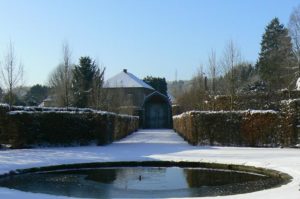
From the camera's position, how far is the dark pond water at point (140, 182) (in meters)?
11.3

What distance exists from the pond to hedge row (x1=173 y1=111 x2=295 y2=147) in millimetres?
7679

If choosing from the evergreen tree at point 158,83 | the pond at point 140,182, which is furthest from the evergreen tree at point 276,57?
the pond at point 140,182

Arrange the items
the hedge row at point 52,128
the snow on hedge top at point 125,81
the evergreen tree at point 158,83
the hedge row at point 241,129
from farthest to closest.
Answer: the evergreen tree at point 158,83
the snow on hedge top at point 125,81
the hedge row at point 52,128
the hedge row at point 241,129

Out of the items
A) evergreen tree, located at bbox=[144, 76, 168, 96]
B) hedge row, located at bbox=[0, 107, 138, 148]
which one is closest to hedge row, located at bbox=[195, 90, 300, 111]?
hedge row, located at bbox=[0, 107, 138, 148]

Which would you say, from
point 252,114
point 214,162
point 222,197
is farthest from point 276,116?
point 222,197

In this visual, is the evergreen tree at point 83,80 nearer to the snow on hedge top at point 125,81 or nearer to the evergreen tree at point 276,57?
the snow on hedge top at point 125,81

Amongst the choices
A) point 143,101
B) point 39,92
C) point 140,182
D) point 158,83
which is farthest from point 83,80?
point 39,92

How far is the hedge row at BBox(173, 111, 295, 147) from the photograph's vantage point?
74.6 feet

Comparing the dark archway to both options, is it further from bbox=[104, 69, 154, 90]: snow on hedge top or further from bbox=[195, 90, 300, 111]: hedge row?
bbox=[195, 90, 300, 111]: hedge row

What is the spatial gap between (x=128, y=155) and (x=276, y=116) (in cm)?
815

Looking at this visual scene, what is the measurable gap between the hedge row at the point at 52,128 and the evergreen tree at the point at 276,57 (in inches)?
1304

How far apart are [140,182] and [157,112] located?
56.8 m

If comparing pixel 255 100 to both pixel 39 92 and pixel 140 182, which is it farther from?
pixel 39 92

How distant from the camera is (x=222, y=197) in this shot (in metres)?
9.80
